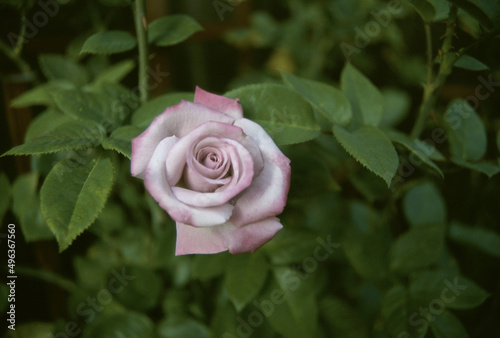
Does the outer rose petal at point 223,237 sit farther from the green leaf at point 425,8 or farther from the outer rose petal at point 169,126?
the green leaf at point 425,8

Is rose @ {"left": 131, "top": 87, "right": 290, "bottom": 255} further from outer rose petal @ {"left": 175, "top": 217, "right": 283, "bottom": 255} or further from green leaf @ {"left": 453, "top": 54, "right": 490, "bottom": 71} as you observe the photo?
green leaf @ {"left": 453, "top": 54, "right": 490, "bottom": 71}

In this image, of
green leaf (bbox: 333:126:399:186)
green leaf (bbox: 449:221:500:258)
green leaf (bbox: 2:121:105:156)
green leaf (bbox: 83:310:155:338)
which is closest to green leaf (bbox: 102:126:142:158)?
green leaf (bbox: 2:121:105:156)

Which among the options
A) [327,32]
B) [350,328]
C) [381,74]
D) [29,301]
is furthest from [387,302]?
[381,74]

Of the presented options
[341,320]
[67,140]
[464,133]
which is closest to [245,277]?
[341,320]

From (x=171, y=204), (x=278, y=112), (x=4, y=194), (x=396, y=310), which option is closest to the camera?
(x=171, y=204)

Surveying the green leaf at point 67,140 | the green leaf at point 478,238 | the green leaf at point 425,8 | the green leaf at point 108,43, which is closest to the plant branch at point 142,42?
the green leaf at point 108,43

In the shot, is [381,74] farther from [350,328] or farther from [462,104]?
Answer: [350,328]

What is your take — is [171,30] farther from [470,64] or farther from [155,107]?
[470,64]
